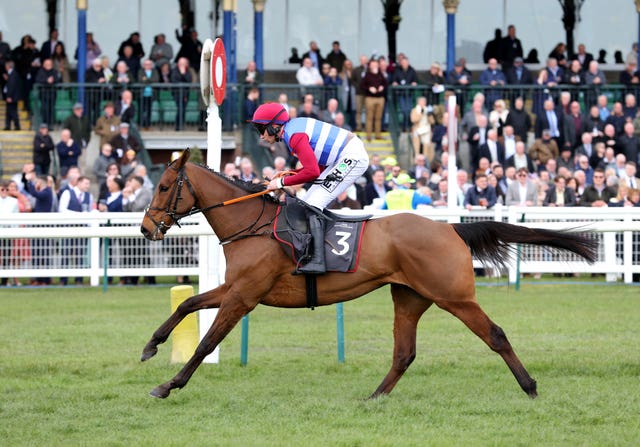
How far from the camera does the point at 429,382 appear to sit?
8750 mm

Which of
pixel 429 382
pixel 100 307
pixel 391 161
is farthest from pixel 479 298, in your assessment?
pixel 429 382

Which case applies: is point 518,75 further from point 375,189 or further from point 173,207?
point 173,207

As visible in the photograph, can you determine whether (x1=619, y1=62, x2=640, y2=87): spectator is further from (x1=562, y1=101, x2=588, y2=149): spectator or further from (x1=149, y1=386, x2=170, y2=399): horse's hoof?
(x1=149, y1=386, x2=170, y2=399): horse's hoof

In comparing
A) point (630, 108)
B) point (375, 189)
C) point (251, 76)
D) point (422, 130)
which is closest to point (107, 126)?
point (251, 76)

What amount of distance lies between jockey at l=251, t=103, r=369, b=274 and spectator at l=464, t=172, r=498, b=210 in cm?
884

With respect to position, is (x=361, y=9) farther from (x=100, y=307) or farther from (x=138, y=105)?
(x=100, y=307)

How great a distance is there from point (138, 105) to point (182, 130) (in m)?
0.93

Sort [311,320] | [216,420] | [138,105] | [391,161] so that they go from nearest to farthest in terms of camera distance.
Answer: [216,420] → [311,320] → [391,161] → [138,105]

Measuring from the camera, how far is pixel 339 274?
8102 millimetres

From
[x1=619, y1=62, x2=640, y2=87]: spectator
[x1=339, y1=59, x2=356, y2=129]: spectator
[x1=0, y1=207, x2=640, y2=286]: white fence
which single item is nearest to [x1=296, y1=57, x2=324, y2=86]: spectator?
[x1=339, y1=59, x2=356, y2=129]: spectator

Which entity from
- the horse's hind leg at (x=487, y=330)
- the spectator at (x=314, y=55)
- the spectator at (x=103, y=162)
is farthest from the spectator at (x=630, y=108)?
the horse's hind leg at (x=487, y=330)

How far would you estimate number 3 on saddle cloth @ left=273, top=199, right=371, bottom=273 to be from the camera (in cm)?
804

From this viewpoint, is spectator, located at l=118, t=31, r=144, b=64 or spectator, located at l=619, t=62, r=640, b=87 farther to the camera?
spectator, located at l=118, t=31, r=144, b=64

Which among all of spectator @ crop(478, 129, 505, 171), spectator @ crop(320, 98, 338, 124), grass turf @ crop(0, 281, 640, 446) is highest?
spectator @ crop(320, 98, 338, 124)
